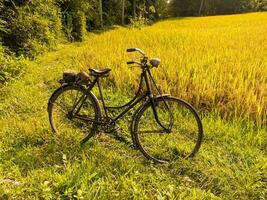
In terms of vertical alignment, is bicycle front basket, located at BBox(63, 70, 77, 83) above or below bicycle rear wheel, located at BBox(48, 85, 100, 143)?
above

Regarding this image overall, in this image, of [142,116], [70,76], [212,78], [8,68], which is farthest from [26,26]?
[142,116]

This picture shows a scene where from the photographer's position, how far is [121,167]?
3.10 meters

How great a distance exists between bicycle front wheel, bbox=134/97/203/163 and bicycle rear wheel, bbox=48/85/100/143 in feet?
2.09

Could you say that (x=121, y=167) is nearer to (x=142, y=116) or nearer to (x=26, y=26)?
(x=142, y=116)

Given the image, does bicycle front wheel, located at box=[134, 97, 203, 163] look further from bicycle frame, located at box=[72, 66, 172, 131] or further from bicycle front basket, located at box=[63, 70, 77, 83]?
bicycle front basket, located at box=[63, 70, 77, 83]

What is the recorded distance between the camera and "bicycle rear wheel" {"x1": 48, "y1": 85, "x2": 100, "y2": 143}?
353cm

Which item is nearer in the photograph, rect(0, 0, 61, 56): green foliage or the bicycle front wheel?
the bicycle front wheel

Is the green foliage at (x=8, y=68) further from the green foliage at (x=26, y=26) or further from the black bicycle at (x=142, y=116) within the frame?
the black bicycle at (x=142, y=116)

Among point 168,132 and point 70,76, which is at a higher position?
point 70,76

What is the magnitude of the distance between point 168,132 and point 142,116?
0.42m

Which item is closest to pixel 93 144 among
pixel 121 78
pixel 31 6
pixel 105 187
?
pixel 105 187

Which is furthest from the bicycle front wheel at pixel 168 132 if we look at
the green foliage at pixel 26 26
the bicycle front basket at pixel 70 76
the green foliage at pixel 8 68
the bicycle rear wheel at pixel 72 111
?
the green foliage at pixel 26 26

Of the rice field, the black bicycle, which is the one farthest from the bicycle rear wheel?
the rice field

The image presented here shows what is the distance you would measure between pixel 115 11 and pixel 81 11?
34.0ft
